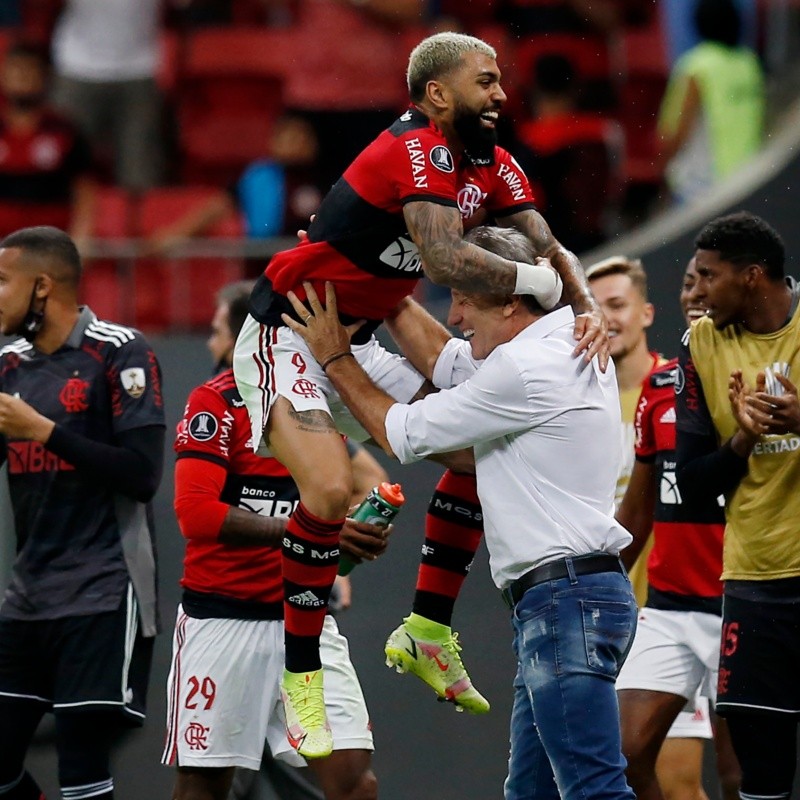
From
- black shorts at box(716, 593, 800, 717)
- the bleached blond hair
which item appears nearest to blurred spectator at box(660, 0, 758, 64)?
black shorts at box(716, 593, 800, 717)

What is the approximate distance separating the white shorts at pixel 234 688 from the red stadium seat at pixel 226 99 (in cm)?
448

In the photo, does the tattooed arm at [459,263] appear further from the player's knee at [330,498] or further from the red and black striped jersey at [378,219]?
the player's knee at [330,498]

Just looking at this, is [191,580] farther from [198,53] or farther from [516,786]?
[198,53]

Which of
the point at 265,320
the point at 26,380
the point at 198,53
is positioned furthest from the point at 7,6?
the point at 265,320

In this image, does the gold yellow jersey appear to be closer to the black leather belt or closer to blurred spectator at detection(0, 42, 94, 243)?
the black leather belt

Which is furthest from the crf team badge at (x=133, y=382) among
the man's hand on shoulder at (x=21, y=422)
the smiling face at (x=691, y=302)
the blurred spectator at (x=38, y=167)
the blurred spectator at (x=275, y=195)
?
the blurred spectator at (x=38, y=167)

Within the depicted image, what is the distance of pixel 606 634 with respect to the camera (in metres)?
4.09

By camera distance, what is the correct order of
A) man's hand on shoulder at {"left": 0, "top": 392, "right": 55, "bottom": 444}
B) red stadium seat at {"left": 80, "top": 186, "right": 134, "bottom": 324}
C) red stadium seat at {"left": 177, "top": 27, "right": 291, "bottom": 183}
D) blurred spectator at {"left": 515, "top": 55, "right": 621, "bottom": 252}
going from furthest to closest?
red stadium seat at {"left": 177, "top": 27, "right": 291, "bottom": 183}, red stadium seat at {"left": 80, "top": 186, "right": 134, "bottom": 324}, blurred spectator at {"left": 515, "top": 55, "right": 621, "bottom": 252}, man's hand on shoulder at {"left": 0, "top": 392, "right": 55, "bottom": 444}

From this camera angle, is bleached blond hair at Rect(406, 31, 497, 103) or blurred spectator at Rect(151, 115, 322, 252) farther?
blurred spectator at Rect(151, 115, 322, 252)

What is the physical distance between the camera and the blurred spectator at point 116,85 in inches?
359

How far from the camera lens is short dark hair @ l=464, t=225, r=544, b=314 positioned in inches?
167

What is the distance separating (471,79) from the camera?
4234 millimetres

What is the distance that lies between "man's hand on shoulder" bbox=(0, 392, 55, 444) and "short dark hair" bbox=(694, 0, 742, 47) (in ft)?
15.2

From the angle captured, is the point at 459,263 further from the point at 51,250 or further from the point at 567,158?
the point at 567,158
